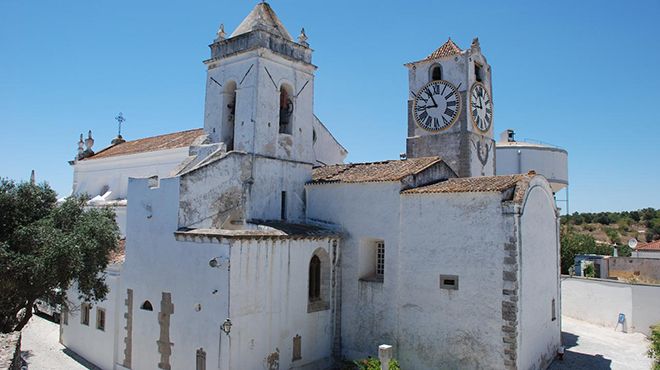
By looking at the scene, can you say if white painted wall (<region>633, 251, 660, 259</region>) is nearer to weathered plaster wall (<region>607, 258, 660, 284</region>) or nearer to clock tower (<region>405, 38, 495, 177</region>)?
weathered plaster wall (<region>607, 258, 660, 284</region>)

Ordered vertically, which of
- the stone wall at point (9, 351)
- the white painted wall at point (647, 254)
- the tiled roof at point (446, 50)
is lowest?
the stone wall at point (9, 351)

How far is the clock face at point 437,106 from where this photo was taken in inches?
922

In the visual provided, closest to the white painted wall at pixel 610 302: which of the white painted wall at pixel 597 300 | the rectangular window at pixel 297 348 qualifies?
the white painted wall at pixel 597 300

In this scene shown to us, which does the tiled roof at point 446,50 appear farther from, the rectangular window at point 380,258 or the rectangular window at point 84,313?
the rectangular window at point 84,313

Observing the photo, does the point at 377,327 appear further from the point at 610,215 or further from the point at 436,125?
the point at 610,215

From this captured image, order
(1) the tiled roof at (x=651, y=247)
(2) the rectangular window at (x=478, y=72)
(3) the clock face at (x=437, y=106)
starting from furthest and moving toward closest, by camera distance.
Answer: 1. (1) the tiled roof at (x=651, y=247)
2. (2) the rectangular window at (x=478, y=72)
3. (3) the clock face at (x=437, y=106)

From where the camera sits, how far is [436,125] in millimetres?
23922

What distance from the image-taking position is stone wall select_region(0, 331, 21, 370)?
1046 centimetres

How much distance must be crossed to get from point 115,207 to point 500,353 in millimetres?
18567

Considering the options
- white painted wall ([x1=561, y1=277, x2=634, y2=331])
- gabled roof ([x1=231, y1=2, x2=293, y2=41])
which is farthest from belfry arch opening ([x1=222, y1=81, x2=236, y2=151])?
white painted wall ([x1=561, y1=277, x2=634, y2=331])

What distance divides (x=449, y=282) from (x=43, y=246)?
43.4 ft

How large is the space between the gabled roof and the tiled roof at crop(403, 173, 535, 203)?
26.5 feet

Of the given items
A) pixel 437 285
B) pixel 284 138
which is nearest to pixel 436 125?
pixel 284 138

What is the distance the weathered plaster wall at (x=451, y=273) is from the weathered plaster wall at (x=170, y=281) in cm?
617
